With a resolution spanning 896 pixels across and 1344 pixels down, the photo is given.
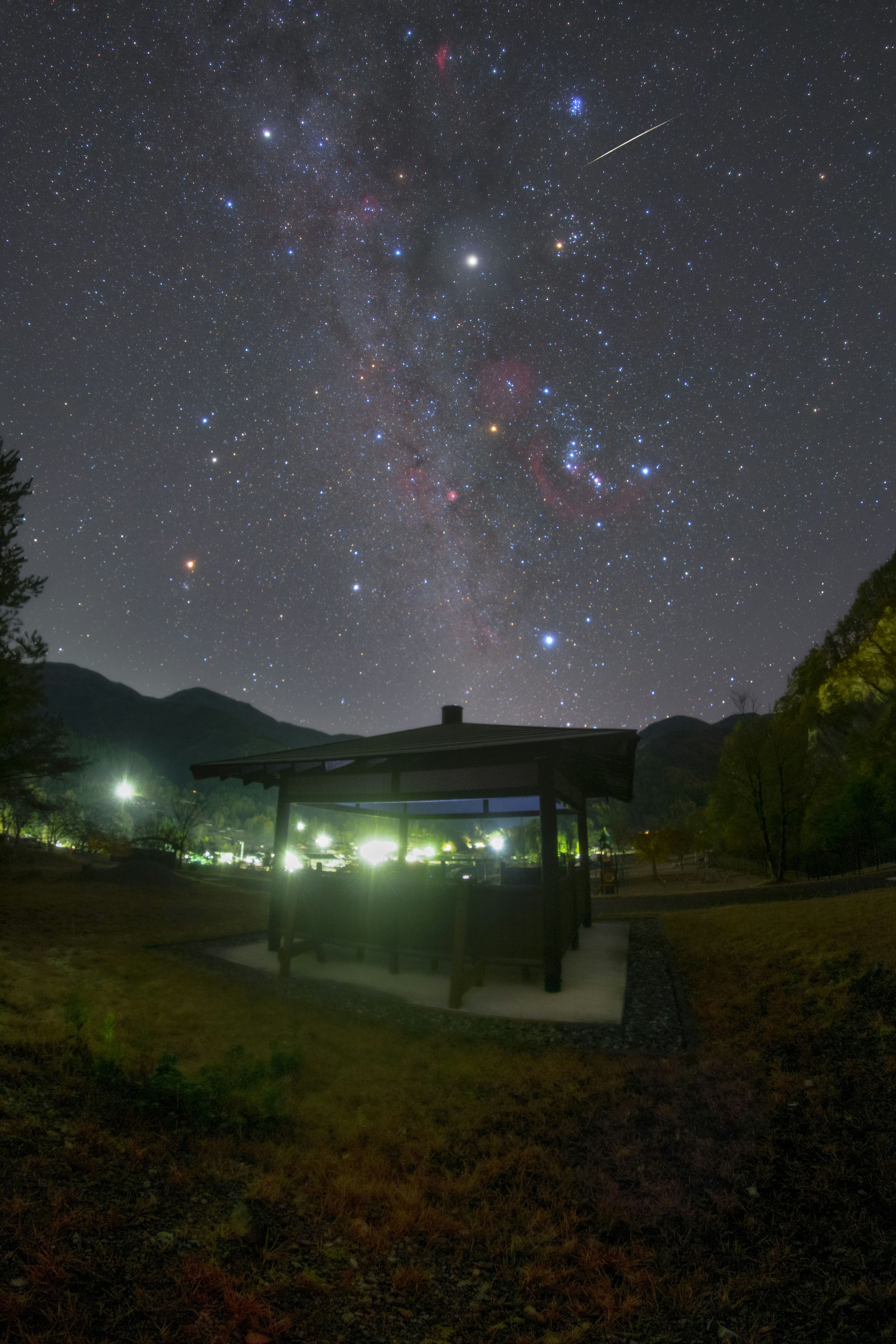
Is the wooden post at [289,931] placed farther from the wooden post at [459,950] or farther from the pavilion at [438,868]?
the wooden post at [459,950]

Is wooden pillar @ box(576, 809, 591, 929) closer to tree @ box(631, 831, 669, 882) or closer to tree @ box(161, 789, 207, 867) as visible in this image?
tree @ box(161, 789, 207, 867)

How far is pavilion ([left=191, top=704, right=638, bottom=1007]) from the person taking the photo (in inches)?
349

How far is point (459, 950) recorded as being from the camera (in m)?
8.03

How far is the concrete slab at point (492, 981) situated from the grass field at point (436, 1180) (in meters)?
1.34

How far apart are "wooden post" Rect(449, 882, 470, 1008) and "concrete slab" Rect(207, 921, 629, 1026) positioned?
5.8 inches

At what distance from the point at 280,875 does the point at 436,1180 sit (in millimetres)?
8137

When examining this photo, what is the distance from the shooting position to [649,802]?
106m

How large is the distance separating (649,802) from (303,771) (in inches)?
4126

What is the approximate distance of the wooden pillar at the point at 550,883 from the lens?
864cm

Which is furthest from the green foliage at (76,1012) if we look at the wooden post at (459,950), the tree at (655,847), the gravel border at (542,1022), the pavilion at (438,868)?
the tree at (655,847)

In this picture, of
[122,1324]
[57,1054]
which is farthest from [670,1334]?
[57,1054]

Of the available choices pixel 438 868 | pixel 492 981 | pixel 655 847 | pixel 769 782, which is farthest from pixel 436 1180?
pixel 655 847

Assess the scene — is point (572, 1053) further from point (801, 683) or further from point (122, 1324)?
point (801, 683)

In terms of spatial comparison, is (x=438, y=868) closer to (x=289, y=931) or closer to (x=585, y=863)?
(x=289, y=931)
